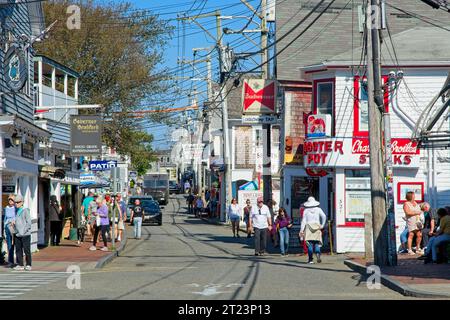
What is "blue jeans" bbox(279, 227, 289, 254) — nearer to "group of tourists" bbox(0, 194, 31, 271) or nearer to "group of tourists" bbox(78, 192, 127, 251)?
"group of tourists" bbox(78, 192, 127, 251)

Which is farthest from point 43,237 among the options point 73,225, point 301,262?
point 301,262

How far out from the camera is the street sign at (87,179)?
142ft

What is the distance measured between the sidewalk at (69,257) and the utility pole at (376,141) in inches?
304

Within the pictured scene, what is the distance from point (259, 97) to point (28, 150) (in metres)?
9.51

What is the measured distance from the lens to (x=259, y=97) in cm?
3297

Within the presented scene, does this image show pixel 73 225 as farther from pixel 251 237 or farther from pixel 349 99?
pixel 349 99

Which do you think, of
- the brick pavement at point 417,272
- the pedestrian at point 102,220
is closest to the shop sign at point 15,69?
the pedestrian at point 102,220

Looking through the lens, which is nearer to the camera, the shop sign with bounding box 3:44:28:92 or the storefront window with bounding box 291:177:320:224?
the shop sign with bounding box 3:44:28:92

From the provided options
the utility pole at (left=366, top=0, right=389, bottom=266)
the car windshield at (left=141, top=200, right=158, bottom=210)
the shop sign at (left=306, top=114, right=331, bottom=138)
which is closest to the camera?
the utility pole at (left=366, top=0, right=389, bottom=266)

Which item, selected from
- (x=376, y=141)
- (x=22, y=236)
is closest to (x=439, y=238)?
(x=376, y=141)

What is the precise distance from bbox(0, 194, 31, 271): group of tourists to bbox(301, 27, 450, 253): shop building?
36.3ft

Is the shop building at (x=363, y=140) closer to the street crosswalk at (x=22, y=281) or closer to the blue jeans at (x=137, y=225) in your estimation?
the blue jeans at (x=137, y=225)

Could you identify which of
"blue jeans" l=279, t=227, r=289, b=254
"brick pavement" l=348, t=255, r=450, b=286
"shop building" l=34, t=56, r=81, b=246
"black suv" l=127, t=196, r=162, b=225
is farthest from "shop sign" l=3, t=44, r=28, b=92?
"black suv" l=127, t=196, r=162, b=225

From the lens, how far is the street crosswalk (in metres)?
16.3
